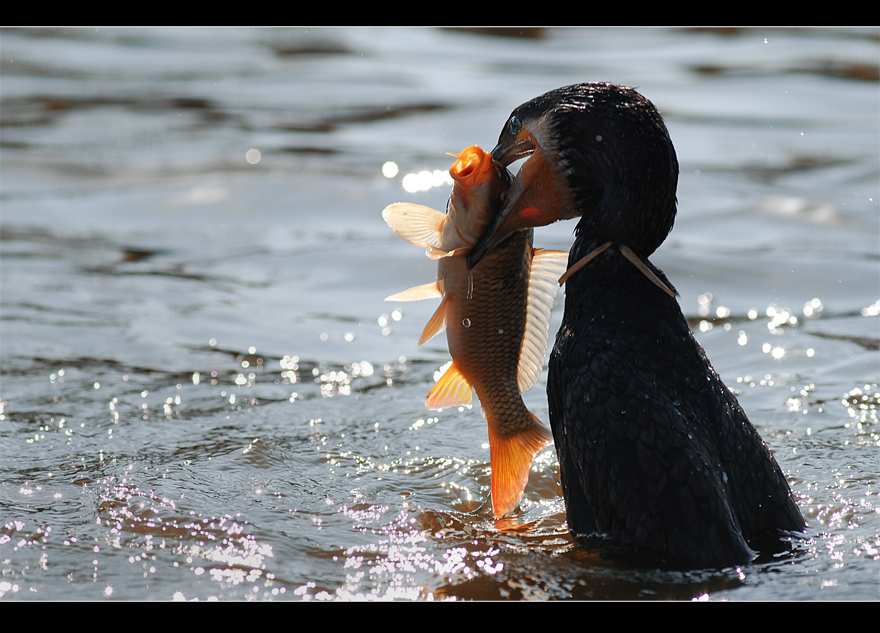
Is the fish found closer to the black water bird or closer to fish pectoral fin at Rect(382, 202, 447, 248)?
fish pectoral fin at Rect(382, 202, 447, 248)

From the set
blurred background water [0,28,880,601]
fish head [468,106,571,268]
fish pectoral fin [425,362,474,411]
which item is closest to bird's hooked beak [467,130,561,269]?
fish head [468,106,571,268]

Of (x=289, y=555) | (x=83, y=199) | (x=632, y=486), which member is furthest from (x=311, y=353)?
(x=83, y=199)

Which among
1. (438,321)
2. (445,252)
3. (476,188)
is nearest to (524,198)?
(476,188)

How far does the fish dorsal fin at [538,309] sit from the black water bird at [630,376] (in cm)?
41

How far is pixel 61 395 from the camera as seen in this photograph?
18.6 ft

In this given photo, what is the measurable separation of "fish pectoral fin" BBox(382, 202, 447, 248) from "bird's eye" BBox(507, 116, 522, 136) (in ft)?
1.26

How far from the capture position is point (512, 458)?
4051 millimetres

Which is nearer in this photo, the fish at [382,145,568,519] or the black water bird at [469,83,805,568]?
the black water bird at [469,83,805,568]

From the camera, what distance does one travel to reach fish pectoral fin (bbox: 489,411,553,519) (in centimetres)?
402

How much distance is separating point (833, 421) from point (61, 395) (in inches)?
150

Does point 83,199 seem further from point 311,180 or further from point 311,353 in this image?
point 311,353

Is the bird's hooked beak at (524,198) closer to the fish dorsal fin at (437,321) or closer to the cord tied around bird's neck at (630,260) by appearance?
the cord tied around bird's neck at (630,260)

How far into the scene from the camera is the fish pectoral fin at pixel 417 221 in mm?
3912

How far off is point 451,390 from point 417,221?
66cm
